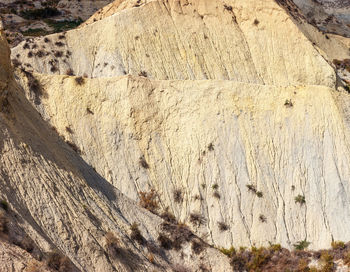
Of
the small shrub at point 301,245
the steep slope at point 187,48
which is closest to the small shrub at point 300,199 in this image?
the small shrub at point 301,245

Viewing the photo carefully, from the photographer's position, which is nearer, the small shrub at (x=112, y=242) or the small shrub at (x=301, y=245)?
the small shrub at (x=112, y=242)

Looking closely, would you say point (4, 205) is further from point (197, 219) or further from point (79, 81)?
point (79, 81)

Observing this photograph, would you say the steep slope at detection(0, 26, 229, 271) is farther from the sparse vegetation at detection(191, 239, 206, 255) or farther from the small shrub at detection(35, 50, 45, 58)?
the small shrub at detection(35, 50, 45, 58)

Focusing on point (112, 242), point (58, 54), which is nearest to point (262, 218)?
point (112, 242)

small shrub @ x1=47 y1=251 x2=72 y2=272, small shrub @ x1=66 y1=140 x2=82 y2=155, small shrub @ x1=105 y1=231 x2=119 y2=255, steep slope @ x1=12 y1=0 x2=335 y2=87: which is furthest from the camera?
steep slope @ x1=12 y1=0 x2=335 y2=87

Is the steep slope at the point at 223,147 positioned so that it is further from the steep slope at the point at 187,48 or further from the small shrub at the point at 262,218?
the steep slope at the point at 187,48

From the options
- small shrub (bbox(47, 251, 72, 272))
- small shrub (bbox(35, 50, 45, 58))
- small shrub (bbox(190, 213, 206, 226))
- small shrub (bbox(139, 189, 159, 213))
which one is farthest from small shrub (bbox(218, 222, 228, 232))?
small shrub (bbox(35, 50, 45, 58))

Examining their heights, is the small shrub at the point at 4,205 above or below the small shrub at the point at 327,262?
above
